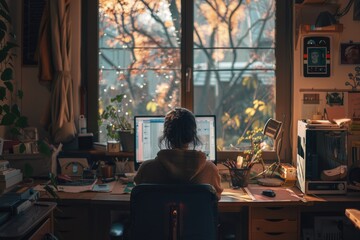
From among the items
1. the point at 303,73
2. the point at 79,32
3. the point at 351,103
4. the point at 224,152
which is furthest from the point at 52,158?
the point at 351,103

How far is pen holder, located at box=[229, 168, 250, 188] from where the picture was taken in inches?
129

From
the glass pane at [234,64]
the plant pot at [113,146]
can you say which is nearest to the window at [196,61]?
the glass pane at [234,64]

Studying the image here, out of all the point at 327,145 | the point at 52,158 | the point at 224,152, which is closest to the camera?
the point at 327,145

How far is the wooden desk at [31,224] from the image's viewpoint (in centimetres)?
211

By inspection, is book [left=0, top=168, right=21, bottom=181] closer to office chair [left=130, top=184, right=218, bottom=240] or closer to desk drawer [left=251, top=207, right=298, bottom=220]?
office chair [left=130, top=184, right=218, bottom=240]

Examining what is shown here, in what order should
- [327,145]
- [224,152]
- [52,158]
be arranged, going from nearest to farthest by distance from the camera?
[327,145] → [52,158] → [224,152]

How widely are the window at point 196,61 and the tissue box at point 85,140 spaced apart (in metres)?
0.15

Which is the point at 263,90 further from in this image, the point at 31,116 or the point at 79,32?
the point at 31,116

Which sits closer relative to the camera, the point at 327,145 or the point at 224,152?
the point at 327,145

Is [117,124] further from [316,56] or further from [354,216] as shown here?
[354,216]

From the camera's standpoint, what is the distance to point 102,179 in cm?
344

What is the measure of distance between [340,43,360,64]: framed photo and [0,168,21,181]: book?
2.31 m

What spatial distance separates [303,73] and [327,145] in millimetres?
598

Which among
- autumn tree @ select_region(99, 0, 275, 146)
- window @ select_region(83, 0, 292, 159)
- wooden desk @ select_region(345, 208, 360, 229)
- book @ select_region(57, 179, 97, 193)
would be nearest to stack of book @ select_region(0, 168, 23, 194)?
book @ select_region(57, 179, 97, 193)
